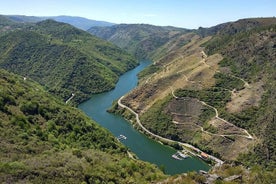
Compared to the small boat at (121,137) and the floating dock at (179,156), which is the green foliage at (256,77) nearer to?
the floating dock at (179,156)

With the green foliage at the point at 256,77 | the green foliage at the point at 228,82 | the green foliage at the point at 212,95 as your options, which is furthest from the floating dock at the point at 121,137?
the green foliage at the point at 228,82

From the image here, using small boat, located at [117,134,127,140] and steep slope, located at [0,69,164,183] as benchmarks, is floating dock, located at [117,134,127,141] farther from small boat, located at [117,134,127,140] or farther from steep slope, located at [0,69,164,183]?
steep slope, located at [0,69,164,183]

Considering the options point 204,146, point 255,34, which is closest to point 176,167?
point 204,146

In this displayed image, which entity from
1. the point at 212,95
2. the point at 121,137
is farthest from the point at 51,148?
the point at 212,95

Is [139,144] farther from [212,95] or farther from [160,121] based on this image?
[212,95]

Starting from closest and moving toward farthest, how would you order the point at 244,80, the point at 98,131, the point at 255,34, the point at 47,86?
the point at 98,131, the point at 244,80, the point at 255,34, the point at 47,86

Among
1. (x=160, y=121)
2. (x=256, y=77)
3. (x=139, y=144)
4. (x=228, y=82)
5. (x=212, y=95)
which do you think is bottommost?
(x=139, y=144)

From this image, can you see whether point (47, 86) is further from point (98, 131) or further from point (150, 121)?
point (98, 131)
